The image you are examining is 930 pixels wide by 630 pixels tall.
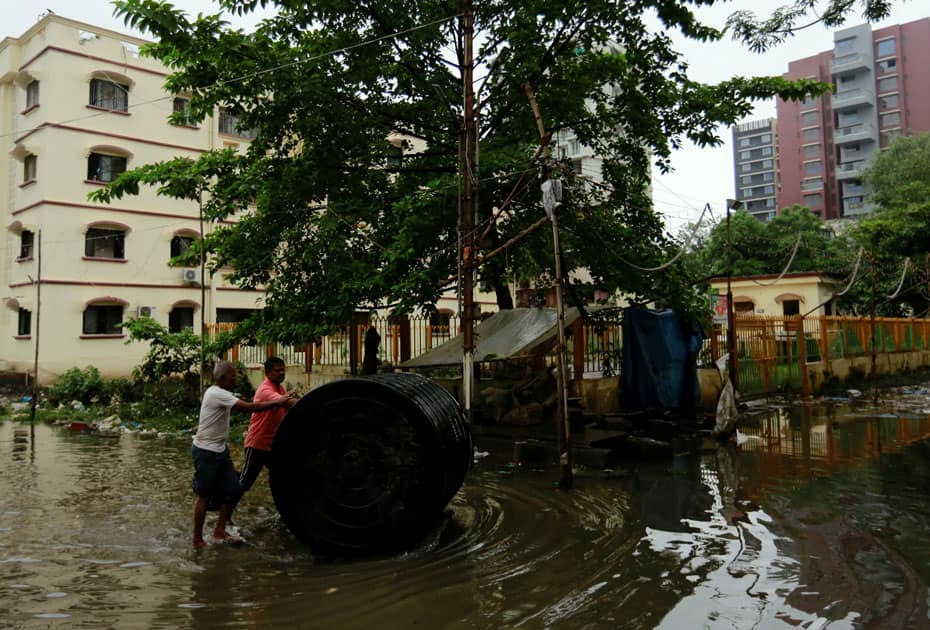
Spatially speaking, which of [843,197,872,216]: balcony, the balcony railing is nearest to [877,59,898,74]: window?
the balcony railing

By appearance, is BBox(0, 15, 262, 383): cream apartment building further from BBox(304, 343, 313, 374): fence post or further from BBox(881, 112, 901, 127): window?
BBox(881, 112, 901, 127): window

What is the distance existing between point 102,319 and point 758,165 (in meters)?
90.2

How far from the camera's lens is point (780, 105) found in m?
72.5

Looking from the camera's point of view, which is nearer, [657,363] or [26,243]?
[657,363]

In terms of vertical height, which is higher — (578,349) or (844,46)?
(844,46)

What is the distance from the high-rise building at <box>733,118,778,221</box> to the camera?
89.9 meters

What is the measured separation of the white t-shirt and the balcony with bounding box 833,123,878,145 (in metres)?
74.4

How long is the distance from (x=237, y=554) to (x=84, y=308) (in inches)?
736

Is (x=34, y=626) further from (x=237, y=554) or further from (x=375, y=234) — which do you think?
(x=375, y=234)

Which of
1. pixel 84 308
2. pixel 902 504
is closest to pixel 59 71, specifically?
pixel 84 308

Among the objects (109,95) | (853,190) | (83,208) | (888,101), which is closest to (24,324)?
(83,208)

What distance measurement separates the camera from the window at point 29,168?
2136 centimetres

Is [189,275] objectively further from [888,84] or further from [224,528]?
[888,84]

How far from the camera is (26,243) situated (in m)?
21.8
